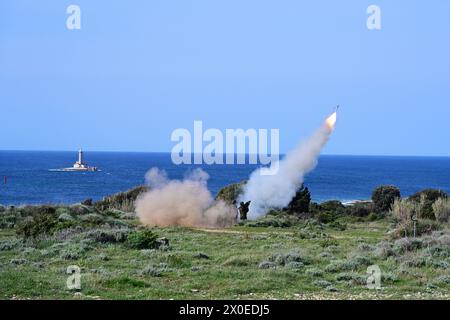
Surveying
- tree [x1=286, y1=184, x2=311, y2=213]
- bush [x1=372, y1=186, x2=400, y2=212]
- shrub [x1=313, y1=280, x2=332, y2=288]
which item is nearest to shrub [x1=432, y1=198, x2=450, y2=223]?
tree [x1=286, y1=184, x2=311, y2=213]

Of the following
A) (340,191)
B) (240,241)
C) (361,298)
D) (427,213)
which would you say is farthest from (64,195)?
(361,298)

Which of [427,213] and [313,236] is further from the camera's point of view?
[427,213]

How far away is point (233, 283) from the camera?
19.2 meters

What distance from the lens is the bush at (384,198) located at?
2389 inches

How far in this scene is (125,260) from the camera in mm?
23797

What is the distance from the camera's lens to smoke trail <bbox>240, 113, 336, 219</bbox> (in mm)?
41812

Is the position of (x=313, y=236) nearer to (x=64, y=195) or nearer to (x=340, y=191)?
(x=64, y=195)

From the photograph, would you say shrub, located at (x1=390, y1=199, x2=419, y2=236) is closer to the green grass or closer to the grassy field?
the grassy field

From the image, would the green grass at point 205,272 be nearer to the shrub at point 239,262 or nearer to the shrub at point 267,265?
the shrub at point 239,262

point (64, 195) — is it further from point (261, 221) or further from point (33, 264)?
point (33, 264)

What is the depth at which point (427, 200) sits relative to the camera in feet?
177

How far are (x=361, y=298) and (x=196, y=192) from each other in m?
27.2
